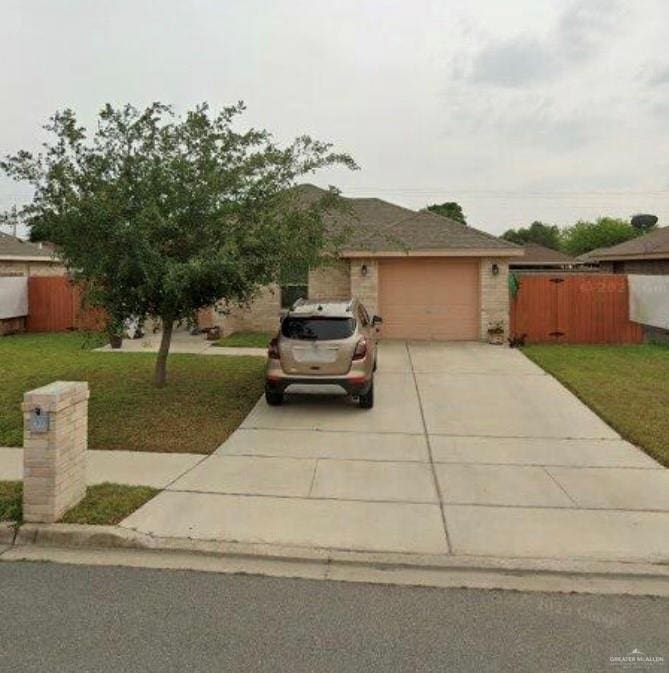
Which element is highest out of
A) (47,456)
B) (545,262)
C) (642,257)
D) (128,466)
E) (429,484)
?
(545,262)

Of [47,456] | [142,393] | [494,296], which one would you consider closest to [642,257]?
[494,296]

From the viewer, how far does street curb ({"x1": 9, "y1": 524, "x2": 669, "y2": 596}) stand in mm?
4164

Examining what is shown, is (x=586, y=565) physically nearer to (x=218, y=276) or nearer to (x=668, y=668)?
(x=668, y=668)

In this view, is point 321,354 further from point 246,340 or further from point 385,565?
point 246,340

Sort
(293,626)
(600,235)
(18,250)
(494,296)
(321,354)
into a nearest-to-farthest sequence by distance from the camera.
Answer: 1. (293,626)
2. (321,354)
3. (494,296)
4. (18,250)
5. (600,235)

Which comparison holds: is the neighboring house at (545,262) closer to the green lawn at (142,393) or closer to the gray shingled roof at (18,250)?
the gray shingled roof at (18,250)

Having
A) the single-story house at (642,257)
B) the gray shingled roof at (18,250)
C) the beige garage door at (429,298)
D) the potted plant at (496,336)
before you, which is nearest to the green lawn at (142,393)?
the beige garage door at (429,298)

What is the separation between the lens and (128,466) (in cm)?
640

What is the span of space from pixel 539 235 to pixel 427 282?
75.0m

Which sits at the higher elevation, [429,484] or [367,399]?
[367,399]

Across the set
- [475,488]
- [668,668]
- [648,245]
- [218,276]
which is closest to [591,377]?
[475,488]

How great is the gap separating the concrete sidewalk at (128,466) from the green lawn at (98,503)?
0.24 meters

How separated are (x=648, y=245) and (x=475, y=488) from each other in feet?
60.7

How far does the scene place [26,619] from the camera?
3617mm
